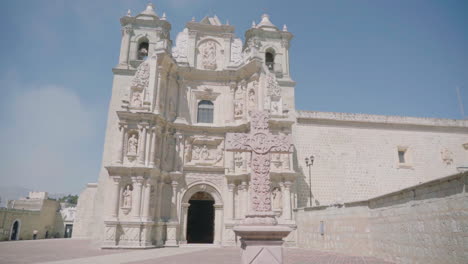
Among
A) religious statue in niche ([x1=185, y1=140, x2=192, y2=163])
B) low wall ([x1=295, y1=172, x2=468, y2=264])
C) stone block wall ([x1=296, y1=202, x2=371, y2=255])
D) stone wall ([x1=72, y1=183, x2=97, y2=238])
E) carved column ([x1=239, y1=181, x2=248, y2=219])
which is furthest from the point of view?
stone wall ([x1=72, y1=183, x2=97, y2=238])

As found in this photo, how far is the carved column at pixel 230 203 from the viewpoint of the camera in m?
16.7

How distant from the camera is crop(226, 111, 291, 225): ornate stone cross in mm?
5852

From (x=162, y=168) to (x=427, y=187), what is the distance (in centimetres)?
1305

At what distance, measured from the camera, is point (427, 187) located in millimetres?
7480

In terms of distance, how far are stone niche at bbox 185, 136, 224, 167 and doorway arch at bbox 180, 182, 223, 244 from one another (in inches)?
55.8

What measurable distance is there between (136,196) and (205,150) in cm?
495

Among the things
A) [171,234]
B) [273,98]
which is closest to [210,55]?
[273,98]

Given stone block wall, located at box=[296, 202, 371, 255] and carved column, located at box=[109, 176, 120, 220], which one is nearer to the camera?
stone block wall, located at box=[296, 202, 371, 255]

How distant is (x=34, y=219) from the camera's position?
27.9 metres

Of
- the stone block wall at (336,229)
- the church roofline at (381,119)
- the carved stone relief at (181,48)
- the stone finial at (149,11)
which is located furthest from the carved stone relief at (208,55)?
the stone block wall at (336,229)

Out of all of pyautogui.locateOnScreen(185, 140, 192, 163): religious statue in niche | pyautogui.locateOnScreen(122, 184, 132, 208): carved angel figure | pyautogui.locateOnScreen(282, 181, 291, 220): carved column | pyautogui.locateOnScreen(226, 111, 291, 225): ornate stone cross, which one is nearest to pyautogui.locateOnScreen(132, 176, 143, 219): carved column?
pyautogui.locateOnScreen(122, 184, 132, 208): carved angel figure

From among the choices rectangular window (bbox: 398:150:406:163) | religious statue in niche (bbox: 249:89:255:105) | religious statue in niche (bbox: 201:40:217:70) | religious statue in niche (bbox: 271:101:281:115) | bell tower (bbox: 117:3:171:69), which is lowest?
rectangular window (bbox: 398:150:406:163)

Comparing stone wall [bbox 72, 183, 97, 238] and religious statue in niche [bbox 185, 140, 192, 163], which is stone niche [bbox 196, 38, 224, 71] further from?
stone wall [bbox 72, 183, 97, 238]

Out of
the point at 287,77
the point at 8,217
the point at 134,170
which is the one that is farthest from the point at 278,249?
the point at 8,217
